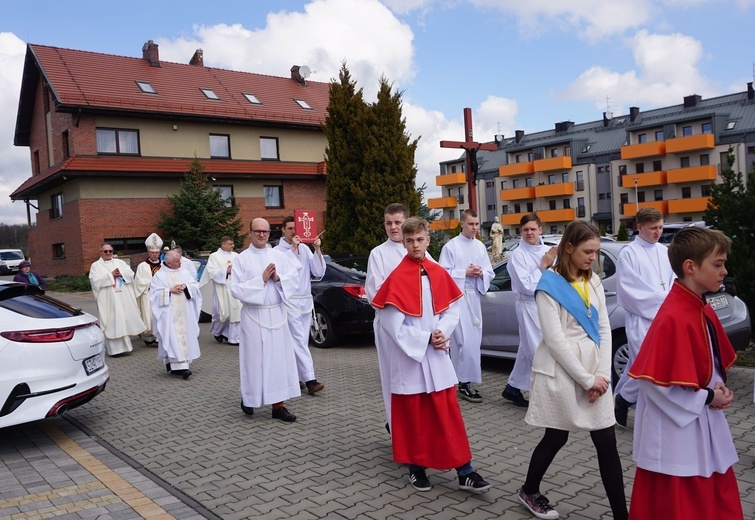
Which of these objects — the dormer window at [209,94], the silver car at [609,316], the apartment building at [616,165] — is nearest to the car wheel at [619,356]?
the silver car at [609,316]

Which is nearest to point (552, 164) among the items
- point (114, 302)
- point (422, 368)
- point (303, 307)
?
point (114, 302)

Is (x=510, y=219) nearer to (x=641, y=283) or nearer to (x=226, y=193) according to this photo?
(x=226, y=193)

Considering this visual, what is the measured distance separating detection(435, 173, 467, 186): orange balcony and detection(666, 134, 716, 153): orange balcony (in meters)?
24.7

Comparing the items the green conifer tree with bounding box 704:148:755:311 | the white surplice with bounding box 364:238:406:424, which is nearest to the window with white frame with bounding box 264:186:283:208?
the green conifer tree with bounding box 704:148:755:311

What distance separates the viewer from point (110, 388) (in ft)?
30.3

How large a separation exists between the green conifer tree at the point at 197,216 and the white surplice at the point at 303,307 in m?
20.8

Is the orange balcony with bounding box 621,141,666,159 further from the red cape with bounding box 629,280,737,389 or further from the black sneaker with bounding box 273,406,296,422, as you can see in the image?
the red cape with bounding box 629,280,737,389

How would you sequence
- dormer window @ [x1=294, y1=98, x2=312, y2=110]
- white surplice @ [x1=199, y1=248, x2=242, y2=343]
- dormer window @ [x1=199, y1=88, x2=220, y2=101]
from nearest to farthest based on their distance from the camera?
white surplice @ [x1=199, y1=248, x2=242, y2=343], dormer window @ [x1=199, y1=88, x2=220, y2=101], dormer window @ [x1=294, y1=98, x2=312, y2=110]

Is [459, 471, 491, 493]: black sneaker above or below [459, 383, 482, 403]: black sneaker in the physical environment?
above

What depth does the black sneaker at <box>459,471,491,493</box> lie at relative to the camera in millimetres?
4547

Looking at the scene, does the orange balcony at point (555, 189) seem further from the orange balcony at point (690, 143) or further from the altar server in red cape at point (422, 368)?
the altar server in red cape at point (422, 368)

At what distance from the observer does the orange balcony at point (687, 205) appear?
57.9 metres

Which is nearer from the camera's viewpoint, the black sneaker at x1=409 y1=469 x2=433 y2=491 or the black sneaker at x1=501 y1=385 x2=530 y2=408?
the black sneaker at x1=409 y1=469 x2=433 y2=491

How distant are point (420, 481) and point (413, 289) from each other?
1370 mm
